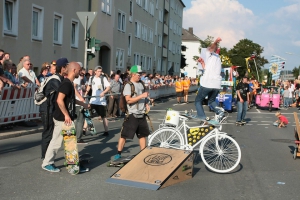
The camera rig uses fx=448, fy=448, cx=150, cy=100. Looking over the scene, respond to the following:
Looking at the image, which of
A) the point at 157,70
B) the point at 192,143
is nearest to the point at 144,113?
the point at 192,143

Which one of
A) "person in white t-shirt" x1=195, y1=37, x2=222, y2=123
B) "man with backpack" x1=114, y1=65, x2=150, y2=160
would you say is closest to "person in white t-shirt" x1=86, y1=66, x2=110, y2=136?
"person in white t-shirt" x1=195, y1=37, x2=222, y2=123

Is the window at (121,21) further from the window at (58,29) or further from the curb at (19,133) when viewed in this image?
the curb at (19,133)

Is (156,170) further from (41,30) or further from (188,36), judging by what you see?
(188,36)

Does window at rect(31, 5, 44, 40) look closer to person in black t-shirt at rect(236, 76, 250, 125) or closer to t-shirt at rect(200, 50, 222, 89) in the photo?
person in black t-shirt at rect(236, 76, 250, 125)

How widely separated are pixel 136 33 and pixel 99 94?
3428cm

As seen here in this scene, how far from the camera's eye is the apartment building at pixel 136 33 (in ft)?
113

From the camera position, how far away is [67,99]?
24.2 ft

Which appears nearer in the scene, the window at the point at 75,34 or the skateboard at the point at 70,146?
the skateboard at the point at 70,146

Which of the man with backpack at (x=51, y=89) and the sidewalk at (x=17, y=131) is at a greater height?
the man with backpack at (x=51, y=89)

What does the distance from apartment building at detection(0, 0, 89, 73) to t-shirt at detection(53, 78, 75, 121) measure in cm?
1284

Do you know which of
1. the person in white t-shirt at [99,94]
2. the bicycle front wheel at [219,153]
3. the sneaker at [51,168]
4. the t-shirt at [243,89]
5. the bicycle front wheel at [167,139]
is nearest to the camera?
the sneaker at [51,168]

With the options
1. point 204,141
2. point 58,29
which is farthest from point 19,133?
point 58,29

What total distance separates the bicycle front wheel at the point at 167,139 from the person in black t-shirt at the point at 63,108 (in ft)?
5.43

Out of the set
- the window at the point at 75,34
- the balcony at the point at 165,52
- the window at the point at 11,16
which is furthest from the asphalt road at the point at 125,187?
the balcony at the point at 165,52
